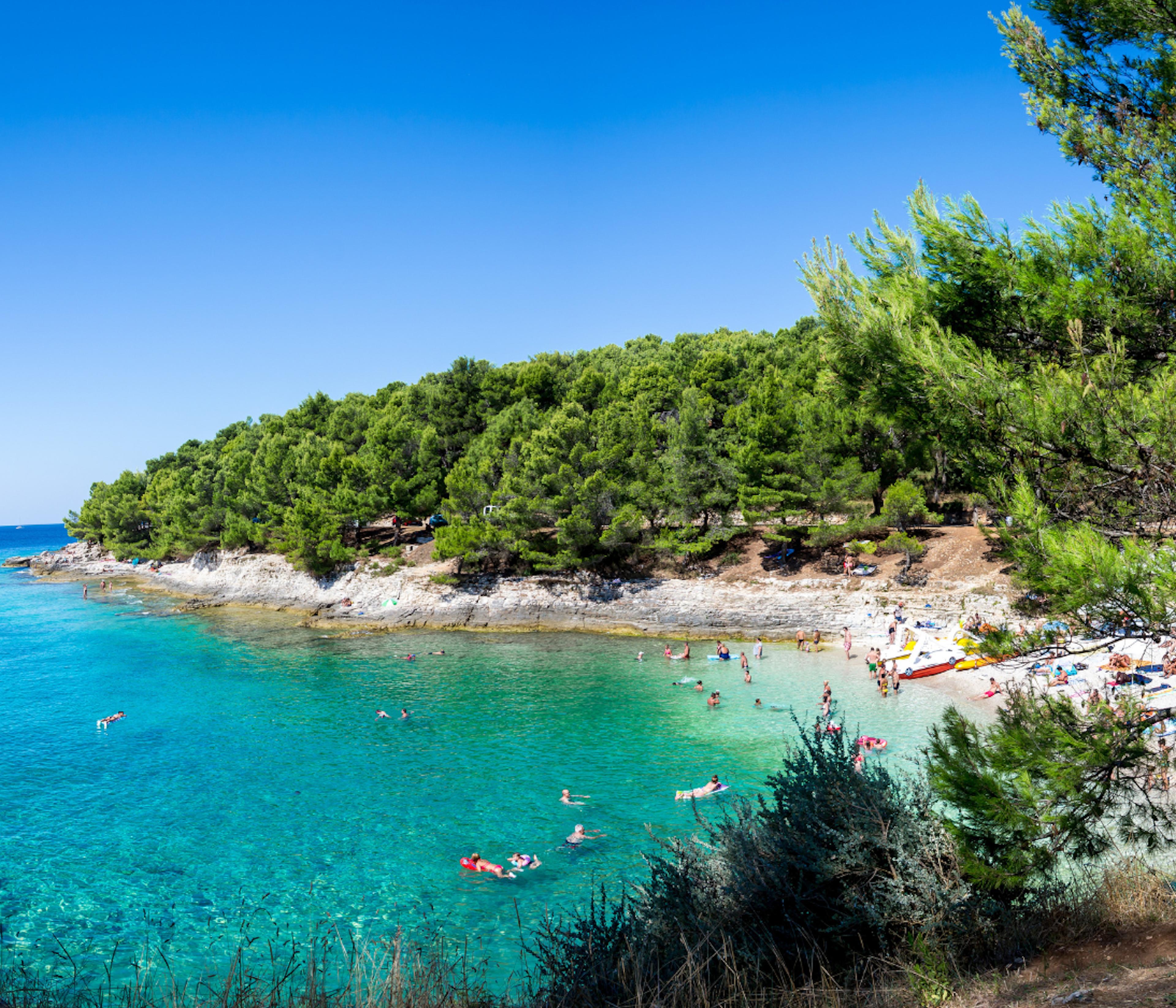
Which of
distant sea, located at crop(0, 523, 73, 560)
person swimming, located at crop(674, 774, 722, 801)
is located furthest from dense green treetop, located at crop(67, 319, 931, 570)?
distant sea, located at crop(0, 523, 73, 560)

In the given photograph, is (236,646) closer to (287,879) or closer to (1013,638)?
(287,879)

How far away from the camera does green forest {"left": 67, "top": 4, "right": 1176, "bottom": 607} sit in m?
6.41

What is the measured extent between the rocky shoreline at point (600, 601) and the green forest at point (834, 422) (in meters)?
1.98

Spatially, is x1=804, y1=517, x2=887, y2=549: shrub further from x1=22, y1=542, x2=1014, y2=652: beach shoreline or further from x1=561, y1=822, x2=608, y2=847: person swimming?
x1=561, y1=822, x2=608, y2=847: person swimming

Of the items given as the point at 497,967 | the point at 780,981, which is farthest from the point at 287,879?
the point at 780,981

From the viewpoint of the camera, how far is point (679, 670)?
28.3m

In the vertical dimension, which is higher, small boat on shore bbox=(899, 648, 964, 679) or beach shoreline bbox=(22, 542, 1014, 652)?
beach shoreline bbox=(22, 542, 1014, 652)

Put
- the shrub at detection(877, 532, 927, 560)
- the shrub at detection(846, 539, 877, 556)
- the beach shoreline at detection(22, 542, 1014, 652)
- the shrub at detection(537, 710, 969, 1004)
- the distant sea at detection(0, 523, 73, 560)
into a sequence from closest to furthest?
1. the shrub at detection(537, 710, 969, 1004)
2. the beach shoreline at detection(22, 542, 1014, 652)
3. the shrub at detection(877, 532, 927, 560)
4. the shrub at detection(846, 539, 877, 556)
5. the distant sea at detection(0, 523, 73, 560)

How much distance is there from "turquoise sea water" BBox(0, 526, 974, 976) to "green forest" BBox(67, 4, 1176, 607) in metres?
5.80

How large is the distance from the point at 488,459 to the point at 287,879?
31.2 metres

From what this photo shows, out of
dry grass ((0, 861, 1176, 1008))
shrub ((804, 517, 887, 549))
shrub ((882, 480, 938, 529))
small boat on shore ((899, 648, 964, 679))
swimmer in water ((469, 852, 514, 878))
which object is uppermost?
shrub ((882, 480, 938, 529))

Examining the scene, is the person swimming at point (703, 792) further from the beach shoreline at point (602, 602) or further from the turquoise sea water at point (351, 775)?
the beach shoreline at point (602, 602)

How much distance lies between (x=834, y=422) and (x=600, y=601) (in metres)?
15.8

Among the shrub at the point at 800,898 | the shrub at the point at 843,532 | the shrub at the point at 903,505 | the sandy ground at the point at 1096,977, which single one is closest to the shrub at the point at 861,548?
the shrub at the point at 843,532
